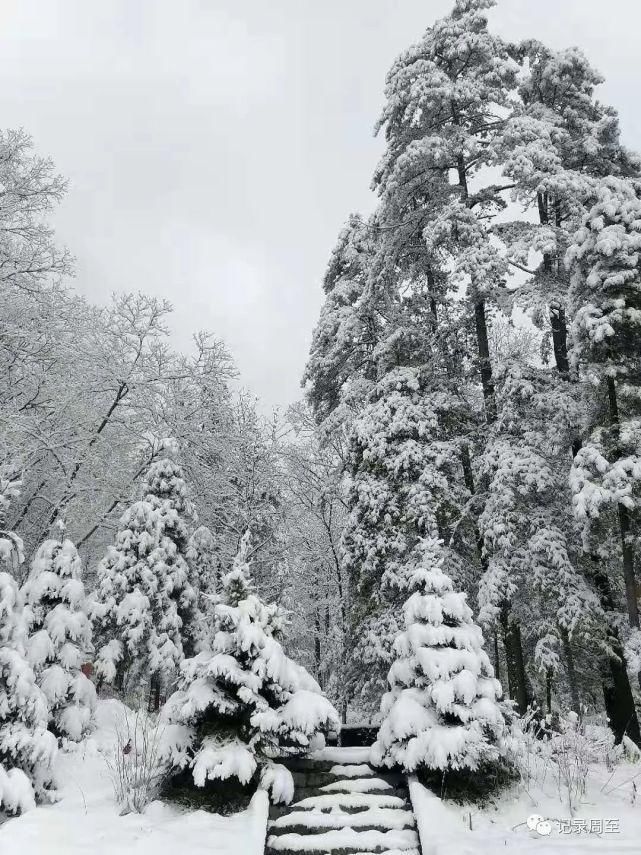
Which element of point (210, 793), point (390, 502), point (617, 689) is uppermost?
point (390, 502)

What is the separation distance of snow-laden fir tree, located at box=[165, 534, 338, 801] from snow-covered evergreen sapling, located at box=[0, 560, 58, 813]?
1.36 m

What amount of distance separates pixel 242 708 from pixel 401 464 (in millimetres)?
6781

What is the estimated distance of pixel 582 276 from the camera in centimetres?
1091

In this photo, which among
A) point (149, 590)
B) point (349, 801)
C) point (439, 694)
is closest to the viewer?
point (439, 694)

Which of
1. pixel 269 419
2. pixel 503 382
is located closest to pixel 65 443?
pixel 503 382

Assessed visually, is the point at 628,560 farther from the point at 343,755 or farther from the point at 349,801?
the point at 349,801

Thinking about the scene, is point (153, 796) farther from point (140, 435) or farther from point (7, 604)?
point (140, 435)

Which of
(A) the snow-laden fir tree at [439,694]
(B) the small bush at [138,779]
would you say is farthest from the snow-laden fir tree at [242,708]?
(A) the snow-laden fir tree at [439,694]

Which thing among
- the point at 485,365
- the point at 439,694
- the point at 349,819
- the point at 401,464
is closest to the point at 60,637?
the point at 349,819

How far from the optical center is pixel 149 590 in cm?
1525

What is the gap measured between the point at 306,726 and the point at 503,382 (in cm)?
801

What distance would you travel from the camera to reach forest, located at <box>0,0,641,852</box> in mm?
7086

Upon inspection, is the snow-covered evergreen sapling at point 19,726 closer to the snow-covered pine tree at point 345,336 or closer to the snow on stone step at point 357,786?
the snow on stone step at point 357,786

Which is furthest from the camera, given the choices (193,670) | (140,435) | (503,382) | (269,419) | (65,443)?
(269,419)
